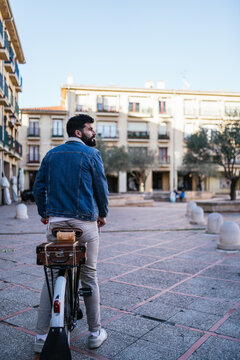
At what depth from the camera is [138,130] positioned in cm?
4619

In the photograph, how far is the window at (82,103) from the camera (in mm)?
44625

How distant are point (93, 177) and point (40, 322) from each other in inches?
45.0

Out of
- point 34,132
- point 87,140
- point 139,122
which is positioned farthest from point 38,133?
point 87,140

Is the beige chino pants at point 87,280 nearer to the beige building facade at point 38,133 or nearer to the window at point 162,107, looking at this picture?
the beige building facade at point 38,133

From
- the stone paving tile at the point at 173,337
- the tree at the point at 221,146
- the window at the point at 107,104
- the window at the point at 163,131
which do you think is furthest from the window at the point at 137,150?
the stone paving tile at the point at 173,337

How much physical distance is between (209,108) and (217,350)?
47.4 m

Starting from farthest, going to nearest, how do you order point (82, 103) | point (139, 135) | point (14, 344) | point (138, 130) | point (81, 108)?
1. point (138, 130)
2. point (139, 135)
3. point (82, 103)
4. point (81, 108)
5. point (14, 344)

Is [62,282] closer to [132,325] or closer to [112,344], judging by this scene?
[112,344]

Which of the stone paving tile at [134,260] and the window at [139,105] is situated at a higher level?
the window at [139,105]

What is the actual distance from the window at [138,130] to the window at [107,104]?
2.79 m

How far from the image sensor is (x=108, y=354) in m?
2.67

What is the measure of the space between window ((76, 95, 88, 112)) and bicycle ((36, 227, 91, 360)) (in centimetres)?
4318

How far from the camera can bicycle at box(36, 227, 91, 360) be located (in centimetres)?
223

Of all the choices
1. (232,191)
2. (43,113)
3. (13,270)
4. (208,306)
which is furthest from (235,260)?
(43,113)
